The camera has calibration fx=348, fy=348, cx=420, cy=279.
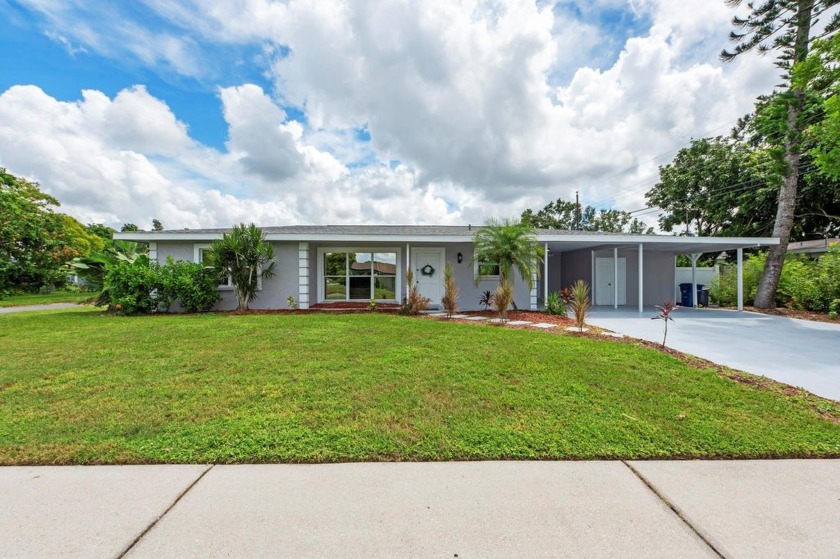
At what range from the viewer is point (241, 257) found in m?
10.4

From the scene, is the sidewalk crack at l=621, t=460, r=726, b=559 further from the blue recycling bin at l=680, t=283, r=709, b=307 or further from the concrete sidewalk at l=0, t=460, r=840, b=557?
the blue recycling bin at l=680, t=283, r=709, b=307

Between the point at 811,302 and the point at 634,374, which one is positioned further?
the point at 811,302

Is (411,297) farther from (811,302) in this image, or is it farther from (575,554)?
(811,302)

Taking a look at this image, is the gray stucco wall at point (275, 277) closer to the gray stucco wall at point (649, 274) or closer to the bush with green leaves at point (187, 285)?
the bush with green leaves at point (187, 285)

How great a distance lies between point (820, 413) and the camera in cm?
357

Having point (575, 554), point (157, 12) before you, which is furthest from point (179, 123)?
point (575, 554)

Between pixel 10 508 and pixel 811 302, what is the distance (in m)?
18.4

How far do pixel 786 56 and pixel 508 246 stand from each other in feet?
38.0

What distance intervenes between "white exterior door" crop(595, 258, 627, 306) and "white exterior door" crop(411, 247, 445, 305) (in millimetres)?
7137

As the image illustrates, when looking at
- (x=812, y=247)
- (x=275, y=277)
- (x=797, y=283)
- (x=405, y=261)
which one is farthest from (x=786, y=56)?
(x=275, y=277)

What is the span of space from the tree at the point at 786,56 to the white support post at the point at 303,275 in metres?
16.0

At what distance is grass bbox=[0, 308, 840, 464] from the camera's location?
9.31ft

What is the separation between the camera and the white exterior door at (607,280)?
14805 mm

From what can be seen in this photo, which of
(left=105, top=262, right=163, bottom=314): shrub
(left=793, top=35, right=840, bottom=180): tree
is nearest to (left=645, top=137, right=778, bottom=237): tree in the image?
(left=793, top=35, right=840, bottom=180): tree
